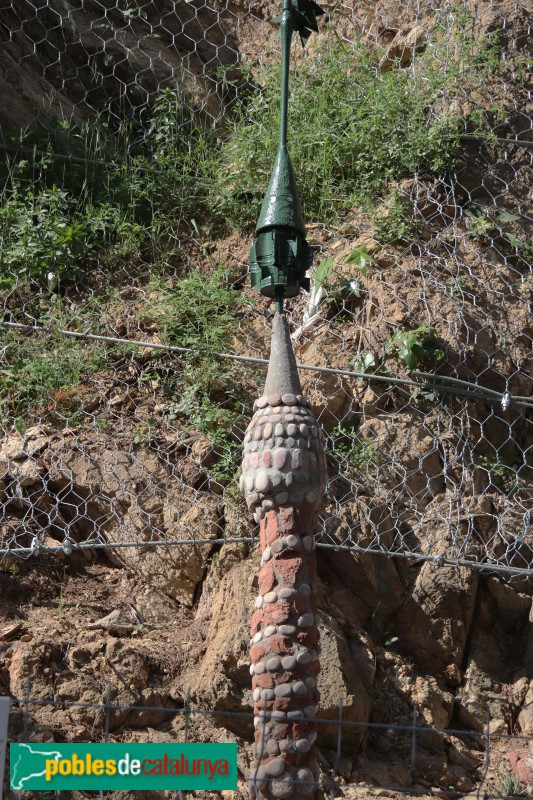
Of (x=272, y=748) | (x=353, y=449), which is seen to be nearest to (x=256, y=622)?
(x=272, y=748)

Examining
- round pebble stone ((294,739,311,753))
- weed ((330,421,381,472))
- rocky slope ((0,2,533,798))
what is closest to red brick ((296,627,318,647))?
round pebble stone ((294,739,311,753))

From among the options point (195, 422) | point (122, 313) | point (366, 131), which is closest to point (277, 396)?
point (195, 422)

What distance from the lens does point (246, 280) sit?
15.0ft

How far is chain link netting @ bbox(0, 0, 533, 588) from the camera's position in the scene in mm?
3799

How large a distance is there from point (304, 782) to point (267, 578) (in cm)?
51

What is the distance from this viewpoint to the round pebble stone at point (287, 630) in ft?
8.83

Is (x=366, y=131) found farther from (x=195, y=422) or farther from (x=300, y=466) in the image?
(x=300, y=466)

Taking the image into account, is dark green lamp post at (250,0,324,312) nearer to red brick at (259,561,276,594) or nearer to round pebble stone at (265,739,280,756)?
red brick at (259,561,276,594)

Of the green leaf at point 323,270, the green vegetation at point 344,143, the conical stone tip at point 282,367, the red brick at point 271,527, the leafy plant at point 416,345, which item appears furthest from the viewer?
the green vegetation at point 344,143

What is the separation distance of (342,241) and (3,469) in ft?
5.73

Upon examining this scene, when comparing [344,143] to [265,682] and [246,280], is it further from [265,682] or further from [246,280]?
[265,682]

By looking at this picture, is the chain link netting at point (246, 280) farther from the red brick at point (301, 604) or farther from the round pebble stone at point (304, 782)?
the round pebble stone at point (304, 782)

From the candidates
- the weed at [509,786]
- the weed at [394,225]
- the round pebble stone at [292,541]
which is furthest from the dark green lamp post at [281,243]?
the weed at [509,786]

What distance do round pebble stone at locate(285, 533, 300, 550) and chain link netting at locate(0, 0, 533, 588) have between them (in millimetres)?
786
